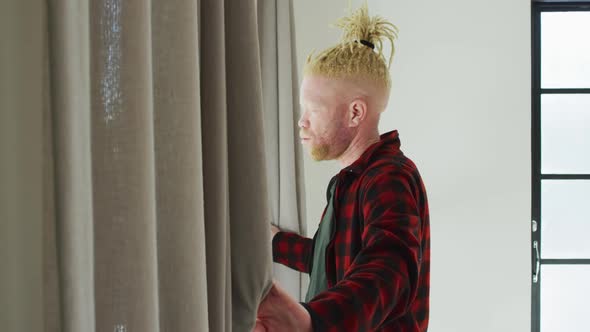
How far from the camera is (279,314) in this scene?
2.11ft

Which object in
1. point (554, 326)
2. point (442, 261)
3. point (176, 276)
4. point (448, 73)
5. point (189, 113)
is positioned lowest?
point (554, 326)

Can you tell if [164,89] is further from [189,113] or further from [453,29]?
[453,29]

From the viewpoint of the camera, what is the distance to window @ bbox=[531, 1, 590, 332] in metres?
2.67

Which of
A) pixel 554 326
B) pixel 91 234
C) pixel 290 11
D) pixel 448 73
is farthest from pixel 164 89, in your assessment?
pixel 554 326

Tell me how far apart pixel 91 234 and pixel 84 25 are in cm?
13

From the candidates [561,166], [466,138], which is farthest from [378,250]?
[561,166]

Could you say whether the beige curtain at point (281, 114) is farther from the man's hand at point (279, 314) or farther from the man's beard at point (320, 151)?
the man's hand at point (279, 314)

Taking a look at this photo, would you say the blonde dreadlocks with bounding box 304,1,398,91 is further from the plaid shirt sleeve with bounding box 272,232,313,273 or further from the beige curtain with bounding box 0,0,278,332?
the beige curtain with bounding box 0,0,278,332

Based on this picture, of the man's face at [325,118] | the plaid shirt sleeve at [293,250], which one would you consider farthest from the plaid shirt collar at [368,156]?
the plaid shirt sleeve at [293,250]

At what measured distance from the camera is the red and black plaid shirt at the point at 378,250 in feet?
2.37

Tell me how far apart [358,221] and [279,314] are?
42 cm

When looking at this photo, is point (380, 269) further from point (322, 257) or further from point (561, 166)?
point (561, 166)

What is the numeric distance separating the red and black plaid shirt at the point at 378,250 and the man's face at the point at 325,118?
0.09 metres

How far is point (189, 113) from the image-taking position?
0.45 m
